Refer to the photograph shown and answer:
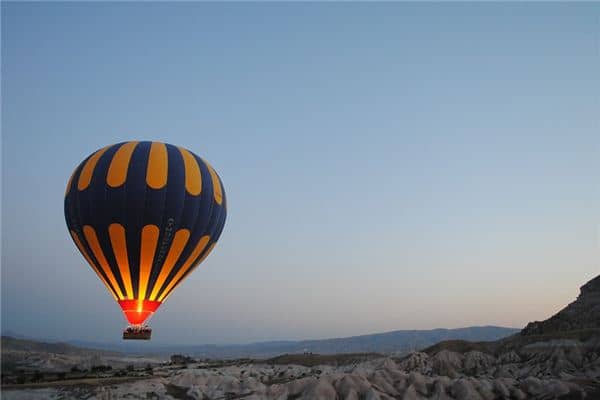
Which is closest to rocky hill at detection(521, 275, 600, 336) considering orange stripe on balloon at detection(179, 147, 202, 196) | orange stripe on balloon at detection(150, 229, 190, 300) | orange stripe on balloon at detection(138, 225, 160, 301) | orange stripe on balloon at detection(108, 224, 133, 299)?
orange stripe on balloon at detection(150, 229, 190, 300)

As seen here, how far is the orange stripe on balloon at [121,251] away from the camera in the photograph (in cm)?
3206

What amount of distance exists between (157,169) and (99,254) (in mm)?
6861

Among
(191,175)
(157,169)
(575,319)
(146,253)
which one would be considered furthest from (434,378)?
(575,319)

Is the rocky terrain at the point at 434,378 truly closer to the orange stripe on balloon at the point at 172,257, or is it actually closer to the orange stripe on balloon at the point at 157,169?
the orange stripe on balloon at the point at 172,257

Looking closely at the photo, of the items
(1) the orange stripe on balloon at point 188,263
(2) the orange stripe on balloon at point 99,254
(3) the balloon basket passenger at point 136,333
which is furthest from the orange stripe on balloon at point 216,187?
(3) the balloon basket passenger at point 136,333

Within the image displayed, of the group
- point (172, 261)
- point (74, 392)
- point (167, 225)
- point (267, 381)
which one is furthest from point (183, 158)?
point (267, 381)

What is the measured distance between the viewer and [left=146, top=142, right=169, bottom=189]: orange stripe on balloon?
3284cm

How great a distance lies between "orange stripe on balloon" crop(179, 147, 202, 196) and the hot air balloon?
73 mm

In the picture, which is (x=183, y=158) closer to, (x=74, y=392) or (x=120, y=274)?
(x=120, y=274)

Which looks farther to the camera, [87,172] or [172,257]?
[172,257]

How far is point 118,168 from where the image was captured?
3250cm

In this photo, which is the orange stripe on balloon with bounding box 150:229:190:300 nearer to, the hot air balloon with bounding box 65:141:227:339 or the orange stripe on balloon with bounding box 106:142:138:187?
the hot air balloon with bounding box 65:141:227:339

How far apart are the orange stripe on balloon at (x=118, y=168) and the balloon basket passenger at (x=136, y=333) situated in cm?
940

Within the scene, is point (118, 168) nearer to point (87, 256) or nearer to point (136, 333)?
point (87, 256)
